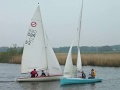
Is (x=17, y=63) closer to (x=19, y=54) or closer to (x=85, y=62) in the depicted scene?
(x=19, y=54)

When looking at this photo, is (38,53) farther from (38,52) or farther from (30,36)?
(30,36)

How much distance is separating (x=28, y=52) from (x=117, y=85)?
9.46m

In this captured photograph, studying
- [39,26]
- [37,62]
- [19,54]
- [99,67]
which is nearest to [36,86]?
[37,62]

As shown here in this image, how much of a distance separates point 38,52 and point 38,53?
10 cm

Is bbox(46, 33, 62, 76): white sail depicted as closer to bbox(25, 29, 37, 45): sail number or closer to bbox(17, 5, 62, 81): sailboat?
bbox(17, 5, 62, 81): sailboat

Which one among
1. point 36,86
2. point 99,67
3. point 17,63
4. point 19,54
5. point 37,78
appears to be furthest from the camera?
point 19,54

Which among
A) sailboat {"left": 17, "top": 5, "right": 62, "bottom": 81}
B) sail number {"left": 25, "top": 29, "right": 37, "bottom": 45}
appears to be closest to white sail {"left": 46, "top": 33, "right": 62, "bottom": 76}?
sailboat {"left": 17, "top": 5, "right": 62, "bottom": 81}

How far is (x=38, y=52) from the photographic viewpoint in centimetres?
3350

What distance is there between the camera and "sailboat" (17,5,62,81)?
3272cm

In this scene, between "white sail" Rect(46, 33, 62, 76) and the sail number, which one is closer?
"white sail" Rect(46, 33, 62, 76)

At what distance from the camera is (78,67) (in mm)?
29672

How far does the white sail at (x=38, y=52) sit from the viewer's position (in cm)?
3272

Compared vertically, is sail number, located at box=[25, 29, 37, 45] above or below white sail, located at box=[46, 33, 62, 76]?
above

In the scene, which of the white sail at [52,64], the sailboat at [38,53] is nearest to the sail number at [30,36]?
the sailboat at [38,53]
